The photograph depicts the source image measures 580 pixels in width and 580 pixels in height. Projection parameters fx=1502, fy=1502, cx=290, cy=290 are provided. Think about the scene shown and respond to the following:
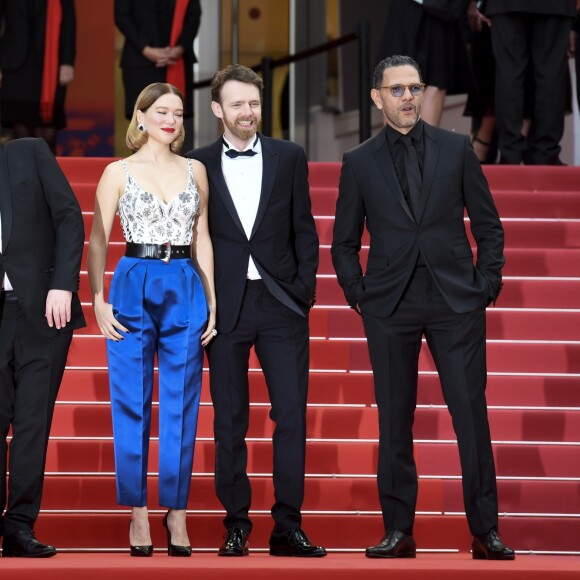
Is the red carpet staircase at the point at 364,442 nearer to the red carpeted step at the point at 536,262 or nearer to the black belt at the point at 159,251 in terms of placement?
the red carpeted step at the point at 536,262

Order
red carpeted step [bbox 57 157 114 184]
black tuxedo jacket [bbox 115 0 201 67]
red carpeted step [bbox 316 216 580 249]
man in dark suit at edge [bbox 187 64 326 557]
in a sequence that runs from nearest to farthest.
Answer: man in dark suit at edge [bbox 187 64 326 557], red carpeted step [bbox 316 216 580 249], red carpeted step [bbox 57 157 114 184], black tuxedo jacket [bbox 115 0 201 67]

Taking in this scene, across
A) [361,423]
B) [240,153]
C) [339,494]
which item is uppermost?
[240,153]

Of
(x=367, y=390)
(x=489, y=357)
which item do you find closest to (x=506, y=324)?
(x=489, y=357)

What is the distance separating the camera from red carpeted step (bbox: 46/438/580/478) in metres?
6.17

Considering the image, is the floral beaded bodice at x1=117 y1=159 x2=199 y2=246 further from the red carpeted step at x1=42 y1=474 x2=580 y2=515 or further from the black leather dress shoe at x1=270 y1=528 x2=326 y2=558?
the red carpeted step at x1=42 y1=474 x2=580 y2=515

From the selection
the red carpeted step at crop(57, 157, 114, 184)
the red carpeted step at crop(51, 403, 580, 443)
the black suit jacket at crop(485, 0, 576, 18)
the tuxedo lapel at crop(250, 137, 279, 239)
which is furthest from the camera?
the red carpeted step at crop(57, 157, 114, 184)

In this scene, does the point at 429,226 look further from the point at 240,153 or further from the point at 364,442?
the point at 364,442

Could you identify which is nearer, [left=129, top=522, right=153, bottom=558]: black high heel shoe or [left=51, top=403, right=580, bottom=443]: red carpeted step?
[left=129, top=522, right=153, bottom=558]: black high heel shoe

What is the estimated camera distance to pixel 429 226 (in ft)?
16.9

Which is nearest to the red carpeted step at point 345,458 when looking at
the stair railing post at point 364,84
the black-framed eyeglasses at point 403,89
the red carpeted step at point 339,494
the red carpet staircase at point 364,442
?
the red carpet staircase at point 364,442

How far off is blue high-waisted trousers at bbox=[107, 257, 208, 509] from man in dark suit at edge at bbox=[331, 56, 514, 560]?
60cm

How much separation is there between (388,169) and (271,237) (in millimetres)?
482

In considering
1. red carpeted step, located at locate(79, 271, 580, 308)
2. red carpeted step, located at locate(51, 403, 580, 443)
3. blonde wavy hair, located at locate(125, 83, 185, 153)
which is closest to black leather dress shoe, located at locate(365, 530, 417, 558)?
red carpeted step, located at locate(51, 403, 580, 443)

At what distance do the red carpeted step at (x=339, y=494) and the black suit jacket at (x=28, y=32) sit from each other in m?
3.93
